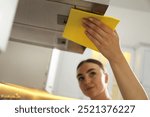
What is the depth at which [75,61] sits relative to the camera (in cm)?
278

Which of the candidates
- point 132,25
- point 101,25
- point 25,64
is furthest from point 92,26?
point 132,25

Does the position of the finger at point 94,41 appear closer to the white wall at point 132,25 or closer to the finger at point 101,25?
the finger at point 101,25

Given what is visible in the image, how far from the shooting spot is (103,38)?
2.22 ft

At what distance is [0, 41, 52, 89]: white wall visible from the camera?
1087 mm

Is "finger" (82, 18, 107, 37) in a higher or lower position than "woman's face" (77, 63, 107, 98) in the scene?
higher

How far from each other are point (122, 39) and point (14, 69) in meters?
2.07

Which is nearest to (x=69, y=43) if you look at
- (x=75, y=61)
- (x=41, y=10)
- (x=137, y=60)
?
(x=41, y=10)

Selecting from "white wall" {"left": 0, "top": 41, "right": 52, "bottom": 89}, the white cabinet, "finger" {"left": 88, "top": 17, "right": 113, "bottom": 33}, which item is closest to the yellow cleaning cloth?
"finger" {"left": 88, "top": 17, "right": 113, "bottom": 33}

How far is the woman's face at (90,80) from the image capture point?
4.10ft

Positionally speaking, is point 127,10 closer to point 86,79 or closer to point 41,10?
point 86,79

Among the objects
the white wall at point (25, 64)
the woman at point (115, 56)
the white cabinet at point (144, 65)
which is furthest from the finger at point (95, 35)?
the white cabinet at point (144, 65)

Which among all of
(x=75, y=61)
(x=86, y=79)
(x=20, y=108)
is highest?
(x=20, y=108)

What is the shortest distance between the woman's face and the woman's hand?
0.57 m

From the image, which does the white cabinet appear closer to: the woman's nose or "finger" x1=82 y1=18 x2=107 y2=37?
the woman's nose
